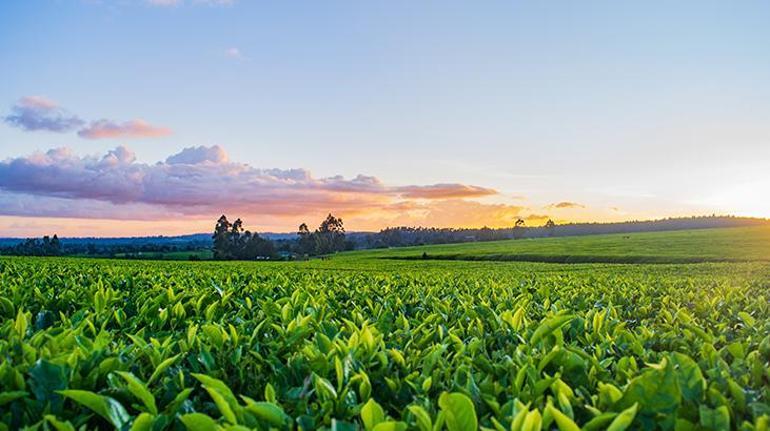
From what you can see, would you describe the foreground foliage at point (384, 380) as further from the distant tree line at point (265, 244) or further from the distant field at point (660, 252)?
the distant tree line at point (265, 244)

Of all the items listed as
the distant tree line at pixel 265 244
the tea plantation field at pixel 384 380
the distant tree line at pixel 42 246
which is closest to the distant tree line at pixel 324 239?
the distant tree line at pixel 265 244

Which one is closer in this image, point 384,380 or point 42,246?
point 384,380

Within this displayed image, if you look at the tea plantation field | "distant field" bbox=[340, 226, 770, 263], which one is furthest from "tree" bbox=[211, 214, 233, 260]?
the tea plantation field

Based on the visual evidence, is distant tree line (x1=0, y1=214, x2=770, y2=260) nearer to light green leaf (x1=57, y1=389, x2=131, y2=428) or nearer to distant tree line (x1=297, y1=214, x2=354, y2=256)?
distant tree line (x1=297, y1=214, x2=354, y2=256)

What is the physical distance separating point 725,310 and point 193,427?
5.59 m

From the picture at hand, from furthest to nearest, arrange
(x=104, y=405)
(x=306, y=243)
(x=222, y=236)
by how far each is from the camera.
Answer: (x=306, y=243) < (x=222, y=236) < (x=104, y=405)

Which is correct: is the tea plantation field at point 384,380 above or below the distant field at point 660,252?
above

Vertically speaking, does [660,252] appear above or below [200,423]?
below

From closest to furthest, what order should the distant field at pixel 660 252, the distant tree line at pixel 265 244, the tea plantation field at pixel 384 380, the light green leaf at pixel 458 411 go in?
the light green leaf at pixel 458 411, the tea plantation field at pixel 384 380, the distant field at pixel 660 252, the distant tree line at pixel 265 244

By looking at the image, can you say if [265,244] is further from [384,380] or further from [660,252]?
[384,380]

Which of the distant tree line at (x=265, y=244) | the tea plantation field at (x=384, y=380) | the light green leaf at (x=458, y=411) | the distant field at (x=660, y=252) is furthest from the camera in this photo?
the distant tree line at (x=265, y=244)

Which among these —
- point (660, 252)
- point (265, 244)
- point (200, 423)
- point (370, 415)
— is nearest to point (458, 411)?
point (370, 415)

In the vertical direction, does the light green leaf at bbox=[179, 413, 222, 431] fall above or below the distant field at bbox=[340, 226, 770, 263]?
above

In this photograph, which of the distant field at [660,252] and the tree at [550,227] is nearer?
the distant field at [660,252]
